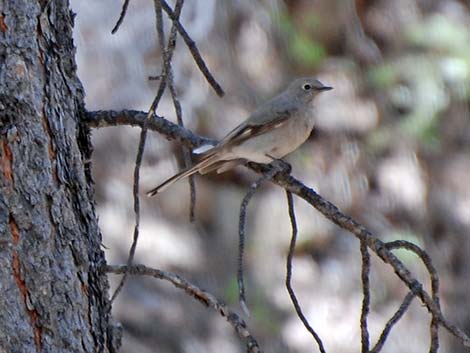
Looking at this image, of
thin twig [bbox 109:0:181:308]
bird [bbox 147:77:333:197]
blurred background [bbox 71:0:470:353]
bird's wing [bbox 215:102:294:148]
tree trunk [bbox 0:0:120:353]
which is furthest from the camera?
blurred background [bbox 71:0:470:353]

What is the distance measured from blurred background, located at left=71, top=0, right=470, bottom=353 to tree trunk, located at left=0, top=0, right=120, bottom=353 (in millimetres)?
5497

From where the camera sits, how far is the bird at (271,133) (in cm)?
485

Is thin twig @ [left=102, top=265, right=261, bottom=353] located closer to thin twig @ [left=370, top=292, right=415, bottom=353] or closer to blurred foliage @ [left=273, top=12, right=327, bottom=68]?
thin twig @ [left=370, top=292, right=415, bottom=353]

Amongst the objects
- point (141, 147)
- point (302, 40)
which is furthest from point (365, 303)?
point (302, 40)

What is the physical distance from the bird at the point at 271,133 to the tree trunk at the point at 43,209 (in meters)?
1.62

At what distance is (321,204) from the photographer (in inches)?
125

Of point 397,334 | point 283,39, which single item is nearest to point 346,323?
point 397,334

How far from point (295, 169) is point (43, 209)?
643cm

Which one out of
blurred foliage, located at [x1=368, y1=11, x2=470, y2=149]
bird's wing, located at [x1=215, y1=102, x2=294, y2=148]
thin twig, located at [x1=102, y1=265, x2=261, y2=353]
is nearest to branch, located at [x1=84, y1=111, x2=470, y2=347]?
thin twig, located at [x1=102, y1=265, x2=261, y2=353]

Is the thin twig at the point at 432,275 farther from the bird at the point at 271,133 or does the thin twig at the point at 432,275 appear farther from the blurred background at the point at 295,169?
the blurred background at the point at 295,169

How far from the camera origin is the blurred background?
862cm

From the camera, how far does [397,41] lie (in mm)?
9703

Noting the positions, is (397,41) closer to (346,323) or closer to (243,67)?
(243,67)

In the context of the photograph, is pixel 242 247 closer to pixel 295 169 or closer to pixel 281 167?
pixel 281 167
